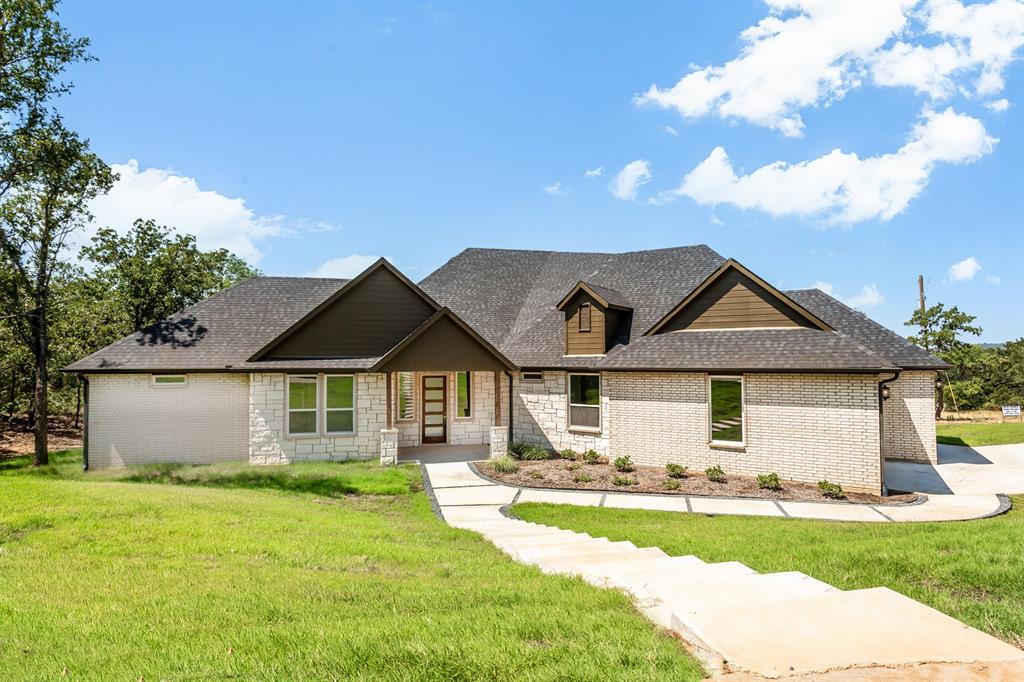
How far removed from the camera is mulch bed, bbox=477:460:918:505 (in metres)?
12.4

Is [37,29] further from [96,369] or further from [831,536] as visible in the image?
[831,536]

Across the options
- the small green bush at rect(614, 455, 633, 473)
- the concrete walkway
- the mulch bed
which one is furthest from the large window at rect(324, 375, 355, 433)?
the concrete walkway

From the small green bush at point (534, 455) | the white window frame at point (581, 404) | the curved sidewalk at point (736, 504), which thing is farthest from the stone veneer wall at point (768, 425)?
the small green bush at point (534, 455)

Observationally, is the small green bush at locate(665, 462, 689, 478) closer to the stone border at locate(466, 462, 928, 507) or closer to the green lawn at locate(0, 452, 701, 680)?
the stone border at locate(466, 462, 928, 507)

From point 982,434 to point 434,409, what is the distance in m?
21.4

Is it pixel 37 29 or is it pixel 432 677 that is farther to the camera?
pixel 37 29

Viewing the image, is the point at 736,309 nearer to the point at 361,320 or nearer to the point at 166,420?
the point at 361,320

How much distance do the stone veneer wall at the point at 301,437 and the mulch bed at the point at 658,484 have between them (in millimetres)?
4010

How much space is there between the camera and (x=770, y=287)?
15266mm

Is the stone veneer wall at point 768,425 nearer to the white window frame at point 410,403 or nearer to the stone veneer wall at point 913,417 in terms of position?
the stone veneer wall at point 913,417

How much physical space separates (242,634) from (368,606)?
3.35 feet

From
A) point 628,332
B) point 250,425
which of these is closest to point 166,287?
point 250,425

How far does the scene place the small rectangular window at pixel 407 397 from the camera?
1898cm

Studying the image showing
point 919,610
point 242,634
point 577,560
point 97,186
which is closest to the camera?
point 919,610
